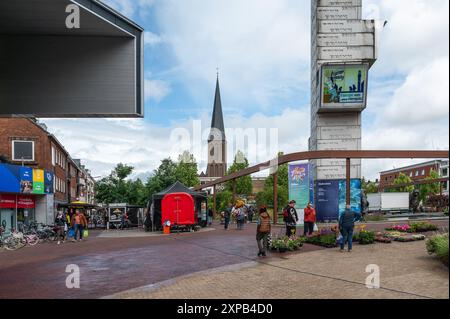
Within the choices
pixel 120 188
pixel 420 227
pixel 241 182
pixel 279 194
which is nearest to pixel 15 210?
pixel 420 227

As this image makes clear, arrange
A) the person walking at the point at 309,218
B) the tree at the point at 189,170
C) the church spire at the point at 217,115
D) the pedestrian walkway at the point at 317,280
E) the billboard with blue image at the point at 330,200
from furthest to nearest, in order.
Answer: the church spire at the point at 217,115 < the tree at the point at 189,170 < the billboard with blue image at the point at 330,200 < the person walking at the point at 309,218 < the pedestrian walkway at the point at 317,280

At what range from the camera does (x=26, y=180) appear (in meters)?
34.2

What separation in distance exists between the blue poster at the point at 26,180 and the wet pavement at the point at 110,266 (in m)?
16.4

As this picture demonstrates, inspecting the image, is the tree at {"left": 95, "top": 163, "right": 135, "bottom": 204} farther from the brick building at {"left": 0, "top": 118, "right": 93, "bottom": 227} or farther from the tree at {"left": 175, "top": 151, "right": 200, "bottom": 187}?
the tree at {"left": 175, "top": 151, "right": 200, "bottom": 187}

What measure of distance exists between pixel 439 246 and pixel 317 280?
3.63m

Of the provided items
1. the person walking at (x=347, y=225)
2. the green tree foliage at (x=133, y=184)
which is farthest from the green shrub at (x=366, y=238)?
the green tree foliage at (x=133, y=184)

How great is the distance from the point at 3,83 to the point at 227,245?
10569 mm

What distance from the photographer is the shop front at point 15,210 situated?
3014cm

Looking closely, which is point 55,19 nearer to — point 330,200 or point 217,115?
point 330,200

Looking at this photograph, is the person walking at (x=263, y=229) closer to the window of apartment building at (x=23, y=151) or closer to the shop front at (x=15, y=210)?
the shop front at (x=15, y=210)

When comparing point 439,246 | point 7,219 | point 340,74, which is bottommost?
point 7,219

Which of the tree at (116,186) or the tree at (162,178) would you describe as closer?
the tree at (162,178)

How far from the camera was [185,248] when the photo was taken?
1842 centimetres
